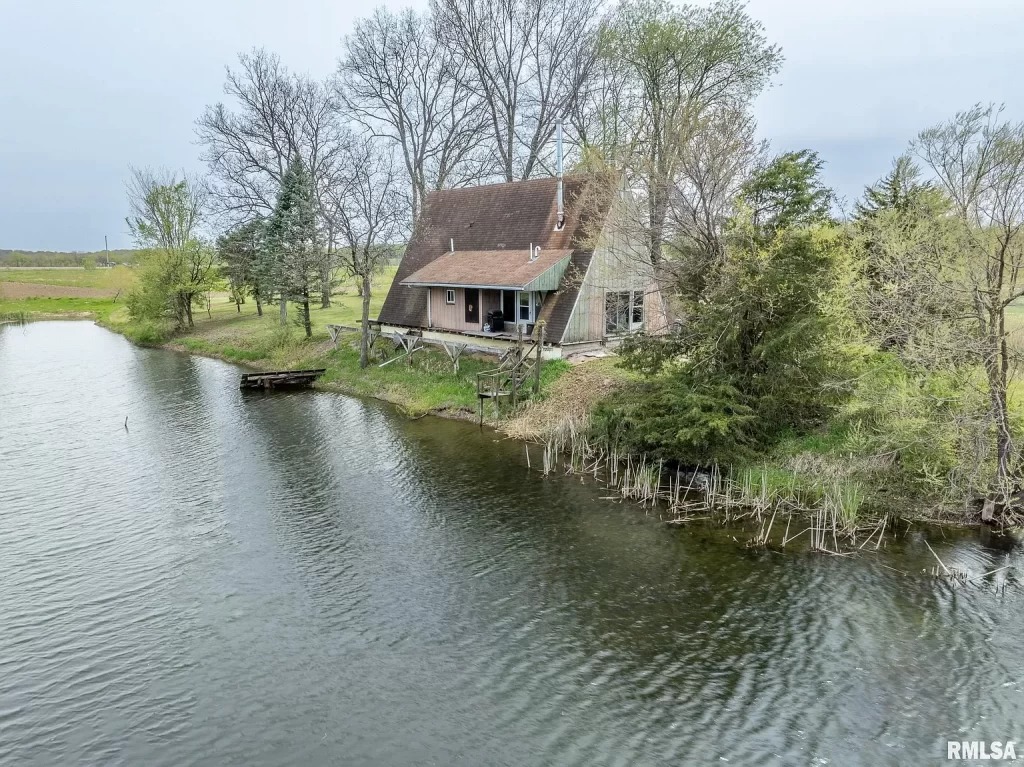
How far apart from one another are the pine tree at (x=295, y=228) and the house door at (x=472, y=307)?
485 inches

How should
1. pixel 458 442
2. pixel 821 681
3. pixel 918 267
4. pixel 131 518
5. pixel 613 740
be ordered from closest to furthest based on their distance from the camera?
pixel 613 740 → pixel 821 681 → pixel 918 267 → pixel 131 518 → pixel 458 442

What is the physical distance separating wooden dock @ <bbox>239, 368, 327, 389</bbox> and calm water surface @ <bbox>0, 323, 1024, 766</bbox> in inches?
442

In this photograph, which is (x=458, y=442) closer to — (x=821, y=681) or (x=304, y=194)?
(x=821, y=681)

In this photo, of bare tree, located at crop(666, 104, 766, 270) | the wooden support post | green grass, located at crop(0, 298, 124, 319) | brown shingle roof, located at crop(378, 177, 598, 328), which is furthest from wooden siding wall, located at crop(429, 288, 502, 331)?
green grass, located at crop(0, 298, 124, 319)

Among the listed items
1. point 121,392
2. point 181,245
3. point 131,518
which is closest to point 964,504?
point 131,518

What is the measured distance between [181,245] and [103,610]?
39.7 metres

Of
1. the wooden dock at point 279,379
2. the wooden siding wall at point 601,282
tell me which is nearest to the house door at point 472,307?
the wooden siding wall at point 601,282

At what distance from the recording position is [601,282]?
24.9 meters

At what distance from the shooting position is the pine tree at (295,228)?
3531 centimetres

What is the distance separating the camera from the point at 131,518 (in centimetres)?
1477

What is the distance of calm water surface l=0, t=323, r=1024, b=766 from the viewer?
321 inches

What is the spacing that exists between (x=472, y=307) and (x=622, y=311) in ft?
21.2

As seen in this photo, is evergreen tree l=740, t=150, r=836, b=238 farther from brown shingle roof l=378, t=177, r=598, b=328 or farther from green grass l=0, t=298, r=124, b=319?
green grass l=0, t=298, r=124, b=319

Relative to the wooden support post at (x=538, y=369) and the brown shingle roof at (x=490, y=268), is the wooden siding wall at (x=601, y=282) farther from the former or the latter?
the wooden support post at (x=538, y=369)
